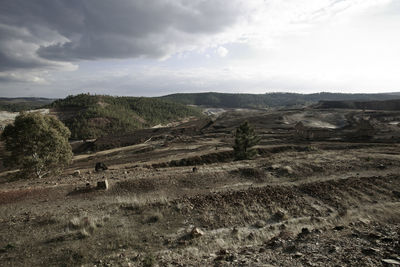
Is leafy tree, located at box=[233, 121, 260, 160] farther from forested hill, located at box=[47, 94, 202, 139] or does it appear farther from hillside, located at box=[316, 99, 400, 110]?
hillside, located at box=[316, 99, 400, 110]

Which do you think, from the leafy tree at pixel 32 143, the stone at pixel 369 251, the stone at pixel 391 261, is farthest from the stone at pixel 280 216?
the leafy tree at pixel 32 143

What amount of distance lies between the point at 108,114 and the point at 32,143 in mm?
127487

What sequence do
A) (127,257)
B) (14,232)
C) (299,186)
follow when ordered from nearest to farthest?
1. (127,257)
2. (14,232)
3. (299,186)

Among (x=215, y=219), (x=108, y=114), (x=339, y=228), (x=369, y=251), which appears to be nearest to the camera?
(x=369, y=251)

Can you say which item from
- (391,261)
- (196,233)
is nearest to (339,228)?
(391,261)

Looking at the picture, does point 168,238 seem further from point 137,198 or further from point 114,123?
point 114,123

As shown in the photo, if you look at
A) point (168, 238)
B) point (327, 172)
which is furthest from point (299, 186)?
point (168, 238)

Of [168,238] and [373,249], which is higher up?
[373,249]

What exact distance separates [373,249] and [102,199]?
48.5 ft

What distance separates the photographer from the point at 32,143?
76.9ft

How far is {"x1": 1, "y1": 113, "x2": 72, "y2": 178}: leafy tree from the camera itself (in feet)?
75.2

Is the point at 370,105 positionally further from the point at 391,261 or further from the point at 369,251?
the point at 391,261

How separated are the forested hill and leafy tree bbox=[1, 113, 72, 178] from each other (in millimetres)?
99095

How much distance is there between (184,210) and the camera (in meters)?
13.1
